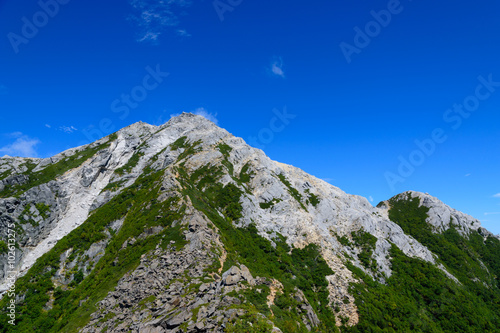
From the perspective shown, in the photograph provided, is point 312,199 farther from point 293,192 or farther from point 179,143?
point 179,143

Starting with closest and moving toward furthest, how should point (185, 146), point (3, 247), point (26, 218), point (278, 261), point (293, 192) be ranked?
point (278, 261)
point (3, 247)
point (26, 218)
point (293, 192)
point (185, 146)

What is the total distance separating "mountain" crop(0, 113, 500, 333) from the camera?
30656mm

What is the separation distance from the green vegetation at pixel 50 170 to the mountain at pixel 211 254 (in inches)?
32.6

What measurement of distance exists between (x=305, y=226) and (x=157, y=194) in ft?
132

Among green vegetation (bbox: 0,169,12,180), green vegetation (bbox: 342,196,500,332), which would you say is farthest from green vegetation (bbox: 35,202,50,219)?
green vegetation (bbox: 342,196,500,332)

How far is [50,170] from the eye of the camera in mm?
89938

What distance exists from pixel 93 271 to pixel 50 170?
68.8 metres

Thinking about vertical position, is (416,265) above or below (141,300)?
below

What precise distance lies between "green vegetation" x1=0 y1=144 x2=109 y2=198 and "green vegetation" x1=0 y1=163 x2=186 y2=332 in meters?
36.4

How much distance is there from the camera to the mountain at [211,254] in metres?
30.7

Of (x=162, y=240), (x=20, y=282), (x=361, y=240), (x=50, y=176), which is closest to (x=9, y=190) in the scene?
(x=50, y=176)

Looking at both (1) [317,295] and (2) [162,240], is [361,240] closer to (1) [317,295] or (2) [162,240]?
(1) [317,295]

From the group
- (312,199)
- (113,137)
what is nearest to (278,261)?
(312,199)

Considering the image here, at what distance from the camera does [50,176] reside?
85.6 meters
